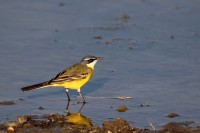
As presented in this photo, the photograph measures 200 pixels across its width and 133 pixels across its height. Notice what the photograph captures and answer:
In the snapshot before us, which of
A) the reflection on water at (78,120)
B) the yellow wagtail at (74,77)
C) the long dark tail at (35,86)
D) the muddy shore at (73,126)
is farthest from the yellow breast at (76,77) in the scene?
the muddy shore at (73,126)

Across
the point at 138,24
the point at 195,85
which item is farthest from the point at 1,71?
the point at 138,24

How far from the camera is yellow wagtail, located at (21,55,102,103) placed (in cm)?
1212

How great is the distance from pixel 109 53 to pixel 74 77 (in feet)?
9.69

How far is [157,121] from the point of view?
10.8 m

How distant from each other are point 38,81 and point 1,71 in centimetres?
102

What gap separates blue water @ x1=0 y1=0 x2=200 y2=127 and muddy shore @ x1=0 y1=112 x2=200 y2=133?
37 cm

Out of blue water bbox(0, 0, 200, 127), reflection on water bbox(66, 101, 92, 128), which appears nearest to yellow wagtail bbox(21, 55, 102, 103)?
blue water bbox(0, 0, 200, 127)

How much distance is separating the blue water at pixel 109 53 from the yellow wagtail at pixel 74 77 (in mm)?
299

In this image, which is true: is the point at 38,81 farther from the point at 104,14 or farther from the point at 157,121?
the point at 104,14

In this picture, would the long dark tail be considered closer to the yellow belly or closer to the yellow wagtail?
the yellow wagtail

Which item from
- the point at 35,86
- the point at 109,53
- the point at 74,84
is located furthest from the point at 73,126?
the point at 109,53

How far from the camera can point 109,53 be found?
15.4 m

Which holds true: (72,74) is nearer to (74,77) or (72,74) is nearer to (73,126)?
(74,77)

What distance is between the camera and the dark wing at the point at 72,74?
12.3m
